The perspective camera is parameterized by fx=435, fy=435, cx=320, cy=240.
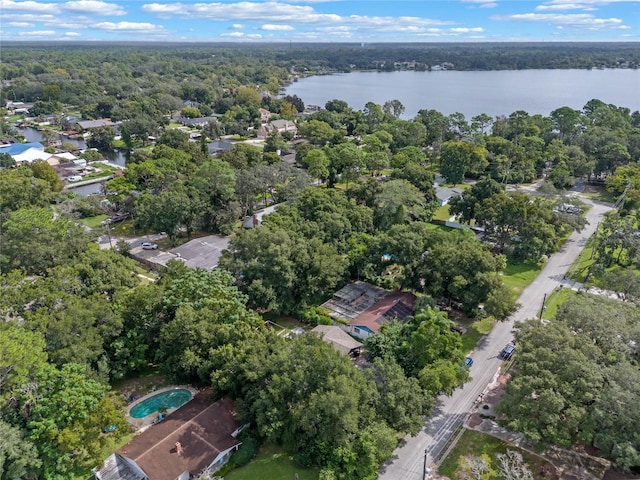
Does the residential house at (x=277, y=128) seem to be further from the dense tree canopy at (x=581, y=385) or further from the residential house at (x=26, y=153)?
the dense tree canopy at (x=581, y=385)

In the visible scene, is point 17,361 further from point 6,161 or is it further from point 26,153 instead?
point 26,153

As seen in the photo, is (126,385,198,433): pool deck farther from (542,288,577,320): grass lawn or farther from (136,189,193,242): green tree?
(542,288,577,320): grass lawn

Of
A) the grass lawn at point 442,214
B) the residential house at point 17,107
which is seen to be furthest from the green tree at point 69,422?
the residential house at point 17,107

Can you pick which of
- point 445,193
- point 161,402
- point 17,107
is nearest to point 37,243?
point 161,402

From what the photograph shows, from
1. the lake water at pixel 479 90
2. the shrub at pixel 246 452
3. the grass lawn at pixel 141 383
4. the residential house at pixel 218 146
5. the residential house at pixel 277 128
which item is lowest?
the grass lawn at pixel 141 383

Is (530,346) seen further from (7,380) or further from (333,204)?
(7,380)
